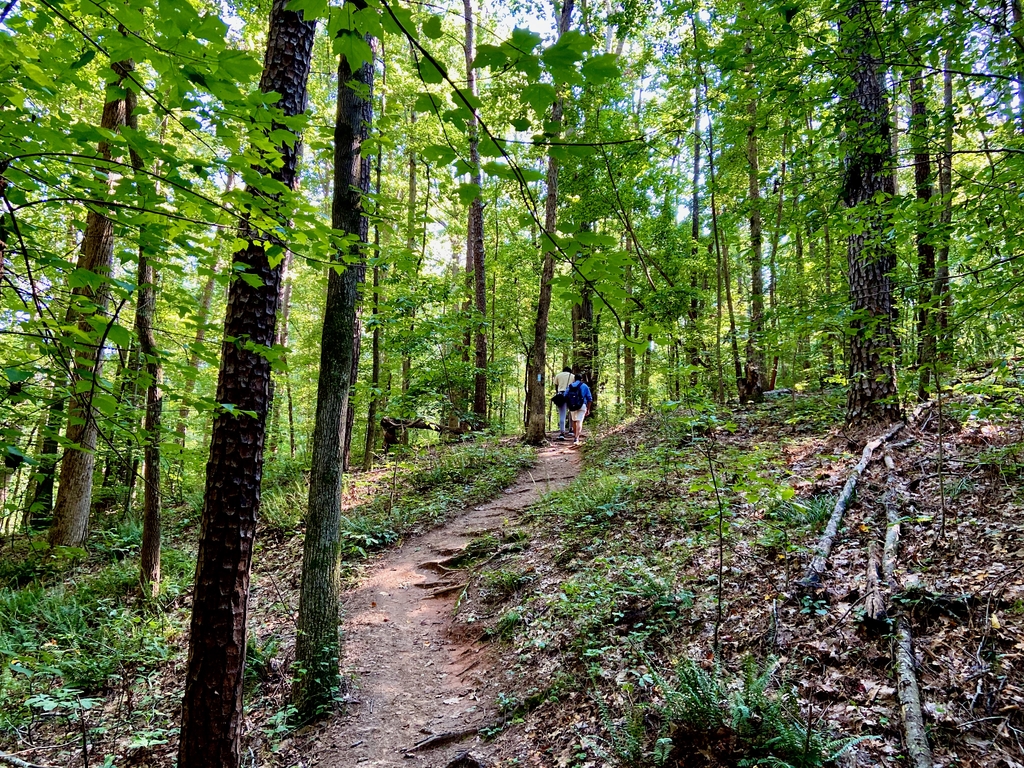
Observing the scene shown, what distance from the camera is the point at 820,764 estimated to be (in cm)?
244

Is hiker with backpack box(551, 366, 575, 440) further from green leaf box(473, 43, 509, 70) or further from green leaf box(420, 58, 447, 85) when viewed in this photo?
green leaf box(473, 43, 509, 70)

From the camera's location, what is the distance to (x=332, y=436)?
4848 millimetres

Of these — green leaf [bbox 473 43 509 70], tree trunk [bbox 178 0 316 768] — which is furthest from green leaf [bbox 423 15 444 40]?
tree trunk [bbox 178 0 316 768]

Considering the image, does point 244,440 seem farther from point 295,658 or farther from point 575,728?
point 575,728

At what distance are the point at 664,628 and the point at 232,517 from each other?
3.44 metres

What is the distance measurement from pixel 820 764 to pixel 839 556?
6.51ft

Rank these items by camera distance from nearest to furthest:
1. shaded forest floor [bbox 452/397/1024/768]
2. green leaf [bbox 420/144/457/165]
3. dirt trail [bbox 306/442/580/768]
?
1. green leaf [bbox 420/144/457/165]
2. shaded forest floor [bbox 452/397/1024/768]
3. dirt trail [bbox 306/442/580/768]

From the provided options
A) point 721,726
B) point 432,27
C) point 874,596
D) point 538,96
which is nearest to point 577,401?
point 874,596

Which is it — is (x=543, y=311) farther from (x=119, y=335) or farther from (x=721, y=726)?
(x=119, y=335)

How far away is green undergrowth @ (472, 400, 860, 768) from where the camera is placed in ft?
9.29

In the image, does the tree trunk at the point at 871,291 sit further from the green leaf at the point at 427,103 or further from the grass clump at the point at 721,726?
the green leaf at the point at 427,103

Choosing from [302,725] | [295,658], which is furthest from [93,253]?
[302,725]

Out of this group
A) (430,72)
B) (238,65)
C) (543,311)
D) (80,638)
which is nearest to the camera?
(430,72)

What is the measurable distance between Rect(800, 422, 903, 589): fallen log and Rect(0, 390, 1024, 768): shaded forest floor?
0.24 feet
